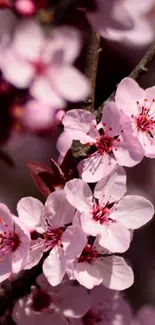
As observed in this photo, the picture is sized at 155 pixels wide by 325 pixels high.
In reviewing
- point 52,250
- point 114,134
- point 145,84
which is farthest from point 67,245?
point 145,84

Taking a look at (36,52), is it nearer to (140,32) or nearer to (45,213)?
(140,32)

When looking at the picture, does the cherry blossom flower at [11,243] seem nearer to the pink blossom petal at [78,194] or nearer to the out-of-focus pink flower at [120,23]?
the pink blossom petal at [78,194]

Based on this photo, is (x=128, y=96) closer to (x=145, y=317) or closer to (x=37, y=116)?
(x=37, y=116)

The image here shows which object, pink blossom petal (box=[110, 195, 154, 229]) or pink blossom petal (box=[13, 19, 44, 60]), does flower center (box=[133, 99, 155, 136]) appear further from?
pink blossom petal (box=[13, 19, 44, 60])

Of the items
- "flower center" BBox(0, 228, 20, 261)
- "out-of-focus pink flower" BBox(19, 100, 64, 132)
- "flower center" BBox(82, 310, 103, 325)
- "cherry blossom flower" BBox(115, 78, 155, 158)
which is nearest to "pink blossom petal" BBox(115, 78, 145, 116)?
"cherry blossom flower" BBox(115, 78, 155, 158)

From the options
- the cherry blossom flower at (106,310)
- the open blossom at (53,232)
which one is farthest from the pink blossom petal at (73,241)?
the cherry blossom flower at (106,310)

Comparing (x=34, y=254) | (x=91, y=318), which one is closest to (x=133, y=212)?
(x=34, y=254)
